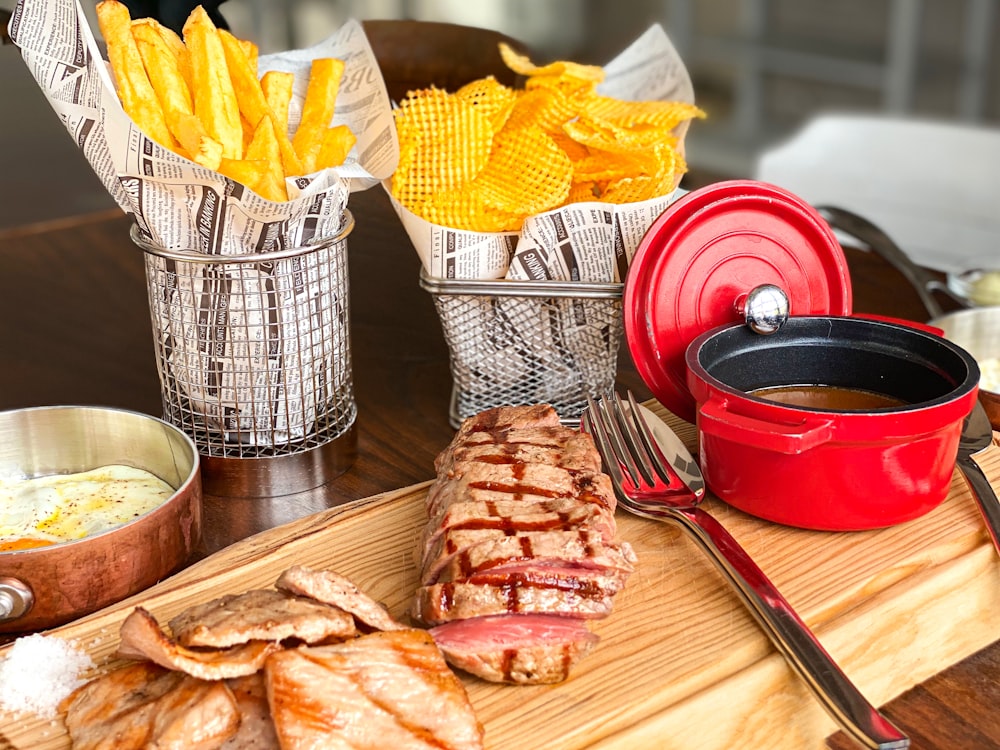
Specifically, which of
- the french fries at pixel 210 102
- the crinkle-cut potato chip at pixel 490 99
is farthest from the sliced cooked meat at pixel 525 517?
the crinkle-cut potato chip at pixel 490 99

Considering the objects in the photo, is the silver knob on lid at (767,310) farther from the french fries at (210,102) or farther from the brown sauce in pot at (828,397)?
the french fries at (210,102)

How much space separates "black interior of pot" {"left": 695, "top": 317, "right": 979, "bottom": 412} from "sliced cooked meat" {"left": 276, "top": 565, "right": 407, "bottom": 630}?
52 cm

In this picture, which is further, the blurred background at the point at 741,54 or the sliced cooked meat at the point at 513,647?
the blurred background at the point at 741,54

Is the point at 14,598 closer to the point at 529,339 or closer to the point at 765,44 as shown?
the point at 529,339

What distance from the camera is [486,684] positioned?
1025mm

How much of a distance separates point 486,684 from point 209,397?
22.0 inches

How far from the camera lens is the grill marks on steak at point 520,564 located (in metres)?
1.01

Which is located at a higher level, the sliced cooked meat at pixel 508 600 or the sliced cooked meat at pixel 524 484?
the sliced cooked meat at pixel 524 484

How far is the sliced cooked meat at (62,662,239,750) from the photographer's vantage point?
883 millimetres

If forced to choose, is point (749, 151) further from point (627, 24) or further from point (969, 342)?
point (969, 342)

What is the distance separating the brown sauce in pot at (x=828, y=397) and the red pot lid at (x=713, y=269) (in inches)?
5.5

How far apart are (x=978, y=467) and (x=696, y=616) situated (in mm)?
471

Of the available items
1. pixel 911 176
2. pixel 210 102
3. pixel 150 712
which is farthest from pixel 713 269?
pixel 911 176

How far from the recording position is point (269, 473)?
1.39m
